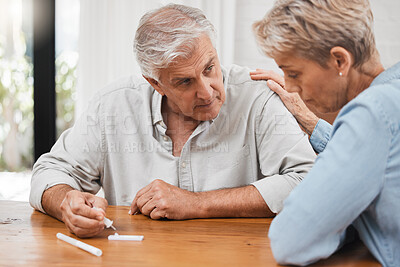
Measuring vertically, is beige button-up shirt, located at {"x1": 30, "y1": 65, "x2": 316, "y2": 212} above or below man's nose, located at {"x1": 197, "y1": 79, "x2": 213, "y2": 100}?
below

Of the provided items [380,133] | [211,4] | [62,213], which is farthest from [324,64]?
[211,4]

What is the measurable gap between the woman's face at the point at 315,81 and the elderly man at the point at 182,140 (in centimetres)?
45

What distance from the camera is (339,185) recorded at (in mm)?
869

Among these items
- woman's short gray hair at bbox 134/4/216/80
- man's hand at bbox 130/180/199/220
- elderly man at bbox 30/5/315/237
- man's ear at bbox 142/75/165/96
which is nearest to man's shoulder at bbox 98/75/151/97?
elderly man at bbox 30/5/315/237

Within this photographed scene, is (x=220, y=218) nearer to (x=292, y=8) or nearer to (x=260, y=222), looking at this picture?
(x=260, y=222)

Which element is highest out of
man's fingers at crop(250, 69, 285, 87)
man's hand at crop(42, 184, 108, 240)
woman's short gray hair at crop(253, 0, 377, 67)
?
woman's short gray hair at crop(253, 0, 377, 67)

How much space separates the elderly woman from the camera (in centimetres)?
87

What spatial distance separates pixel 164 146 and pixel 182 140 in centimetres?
8

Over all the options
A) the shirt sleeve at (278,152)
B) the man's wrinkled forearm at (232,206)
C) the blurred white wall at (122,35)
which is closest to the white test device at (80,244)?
the man's wrinkled forearm at (232,206)

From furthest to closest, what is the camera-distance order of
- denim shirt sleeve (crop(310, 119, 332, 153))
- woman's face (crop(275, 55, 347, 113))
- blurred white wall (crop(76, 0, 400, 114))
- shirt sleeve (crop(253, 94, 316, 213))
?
blurred white wall (crop(76, 0, 400, 114)) < shirt sleeve (crop(253, 94, 316, 213)) < denim shirt sleeve (crop(310, 119, 332, 153)) < woman's face (crop(275, 55, 347, 113))

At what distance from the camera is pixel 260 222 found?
1.36m

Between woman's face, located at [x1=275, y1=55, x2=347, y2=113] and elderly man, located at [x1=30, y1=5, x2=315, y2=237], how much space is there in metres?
0.45

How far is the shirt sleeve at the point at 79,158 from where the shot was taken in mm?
1670

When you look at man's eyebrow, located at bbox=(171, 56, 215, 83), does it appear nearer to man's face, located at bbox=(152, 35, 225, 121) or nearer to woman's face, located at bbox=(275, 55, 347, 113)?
man's face, located at bbox=(152, 35, 225, 121)
